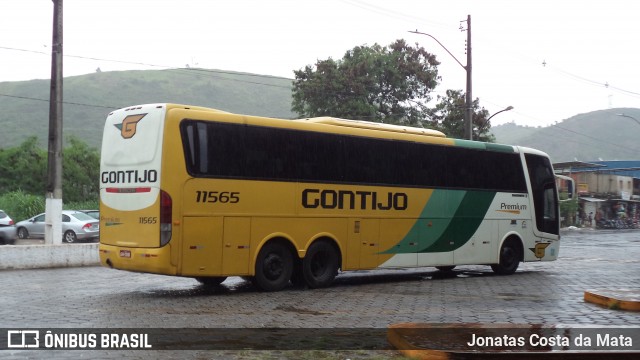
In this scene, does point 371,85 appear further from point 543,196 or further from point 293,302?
point 293,302

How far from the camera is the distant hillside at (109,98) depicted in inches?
4882

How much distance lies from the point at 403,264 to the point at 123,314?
25.1 ft

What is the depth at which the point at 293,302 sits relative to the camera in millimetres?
12914

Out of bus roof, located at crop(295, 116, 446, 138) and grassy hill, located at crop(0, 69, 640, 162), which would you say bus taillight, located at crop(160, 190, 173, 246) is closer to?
bus roof, located at crop(295, 116, 446, 138)

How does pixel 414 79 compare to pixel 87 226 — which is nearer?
pixel 87 226

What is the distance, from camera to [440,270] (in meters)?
21.3

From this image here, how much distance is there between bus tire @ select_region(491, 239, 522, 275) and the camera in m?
19.8

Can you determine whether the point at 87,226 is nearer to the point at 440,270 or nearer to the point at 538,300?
the point at 440,270

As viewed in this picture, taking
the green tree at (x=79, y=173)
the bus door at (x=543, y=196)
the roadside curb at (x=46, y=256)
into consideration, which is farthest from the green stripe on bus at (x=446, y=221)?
the green tree at (x=79, y=173)

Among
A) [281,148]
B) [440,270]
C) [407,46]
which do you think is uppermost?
[407,46]

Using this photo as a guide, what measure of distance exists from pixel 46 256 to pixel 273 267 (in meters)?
8.59

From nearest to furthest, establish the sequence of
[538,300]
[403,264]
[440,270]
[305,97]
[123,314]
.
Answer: [123,314]
[538,300]
[403,264]
[440,270]
[305,97]

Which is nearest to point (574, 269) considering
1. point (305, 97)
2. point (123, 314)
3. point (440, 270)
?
point (440, 270)

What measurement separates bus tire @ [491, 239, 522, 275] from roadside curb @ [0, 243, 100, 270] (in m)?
11.1
